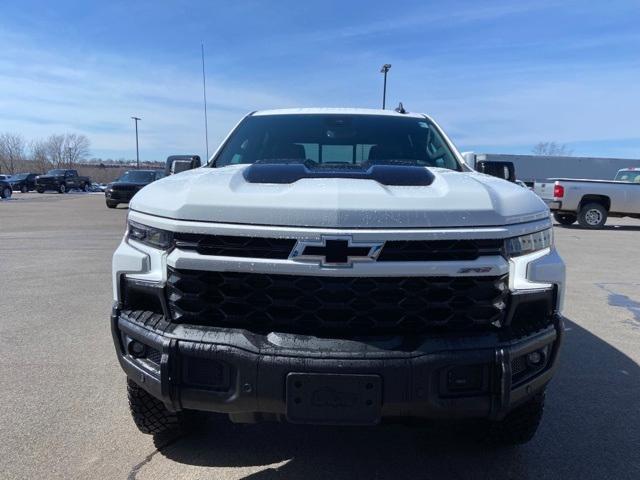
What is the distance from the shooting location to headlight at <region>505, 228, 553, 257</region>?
2.19 m

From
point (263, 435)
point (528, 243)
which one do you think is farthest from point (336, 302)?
point (263, 435)

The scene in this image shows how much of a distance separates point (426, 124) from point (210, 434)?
2783 millimetres

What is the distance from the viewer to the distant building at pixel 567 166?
3728 centimetres

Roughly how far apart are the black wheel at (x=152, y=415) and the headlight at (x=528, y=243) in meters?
1.89

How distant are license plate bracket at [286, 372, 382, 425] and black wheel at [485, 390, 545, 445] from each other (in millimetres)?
1064

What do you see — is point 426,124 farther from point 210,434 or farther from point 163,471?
point 163,471

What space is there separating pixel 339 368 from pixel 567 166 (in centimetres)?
4047

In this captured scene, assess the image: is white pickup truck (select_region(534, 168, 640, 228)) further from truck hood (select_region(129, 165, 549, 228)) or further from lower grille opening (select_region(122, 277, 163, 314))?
lower grille opening (select_region(122, 277, 163, 314))

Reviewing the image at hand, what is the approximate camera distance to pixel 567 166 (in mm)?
37688

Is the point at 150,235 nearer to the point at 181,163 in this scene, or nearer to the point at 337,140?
the point at 181,163

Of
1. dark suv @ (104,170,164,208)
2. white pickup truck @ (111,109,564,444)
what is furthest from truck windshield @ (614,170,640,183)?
white pickup truck @ (111,109,564,444)

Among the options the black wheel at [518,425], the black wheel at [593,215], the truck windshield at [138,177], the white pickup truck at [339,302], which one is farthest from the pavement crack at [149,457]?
the truck windshield at [138,177]

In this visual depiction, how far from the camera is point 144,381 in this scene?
2211mm

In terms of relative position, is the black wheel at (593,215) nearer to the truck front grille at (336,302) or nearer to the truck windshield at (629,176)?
the truck windshield at (629,176)
